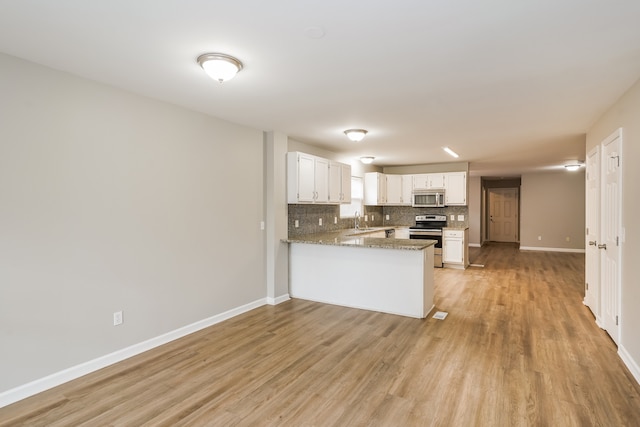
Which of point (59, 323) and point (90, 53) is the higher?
point (90, 53)

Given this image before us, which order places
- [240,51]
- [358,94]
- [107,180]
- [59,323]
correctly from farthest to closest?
[358,94]
[107,180]
[59,323]
[240,51]

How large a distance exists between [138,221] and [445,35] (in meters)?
3.00

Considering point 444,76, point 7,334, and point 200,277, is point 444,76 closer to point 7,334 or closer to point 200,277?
point 200,277

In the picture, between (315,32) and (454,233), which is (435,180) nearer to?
(454,233)

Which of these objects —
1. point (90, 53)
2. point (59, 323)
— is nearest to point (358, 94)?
point (90, 53)

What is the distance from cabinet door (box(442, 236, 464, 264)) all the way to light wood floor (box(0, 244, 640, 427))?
3.04 meters

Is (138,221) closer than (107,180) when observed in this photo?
No

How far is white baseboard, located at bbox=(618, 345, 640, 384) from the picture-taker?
2680 mm

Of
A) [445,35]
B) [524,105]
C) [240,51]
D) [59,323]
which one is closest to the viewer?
[445,35]

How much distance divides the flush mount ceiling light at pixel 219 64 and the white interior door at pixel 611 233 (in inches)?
140

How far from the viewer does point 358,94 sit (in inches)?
126

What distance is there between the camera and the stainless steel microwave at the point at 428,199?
777 cm

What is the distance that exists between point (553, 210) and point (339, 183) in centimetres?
819

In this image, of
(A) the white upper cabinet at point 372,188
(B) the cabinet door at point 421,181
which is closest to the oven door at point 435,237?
(B) the cabinet door at point 421,181
